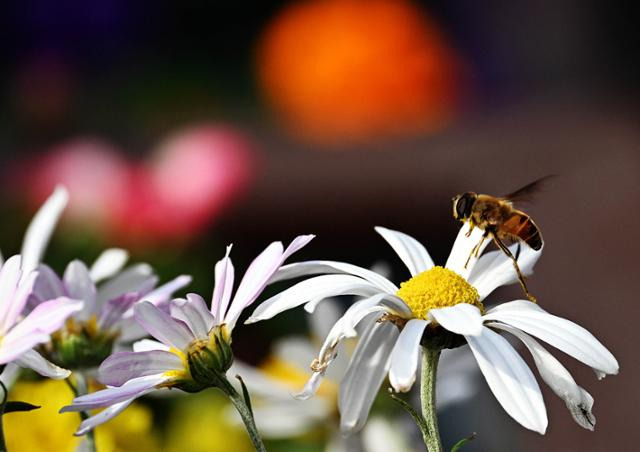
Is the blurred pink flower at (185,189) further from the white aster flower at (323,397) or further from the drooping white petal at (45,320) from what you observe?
the drooping white petal at (45,320)

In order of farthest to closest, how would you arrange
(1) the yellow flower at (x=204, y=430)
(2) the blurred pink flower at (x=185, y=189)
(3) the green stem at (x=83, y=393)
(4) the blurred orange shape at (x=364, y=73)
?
(4) the blurred orange shape at (x=364, y=73), (2) the blurred pink flower at (x=185, y=189), (1) the yellow flower at (x=204, y=430), (3) the green stem at (x=83, y=393)

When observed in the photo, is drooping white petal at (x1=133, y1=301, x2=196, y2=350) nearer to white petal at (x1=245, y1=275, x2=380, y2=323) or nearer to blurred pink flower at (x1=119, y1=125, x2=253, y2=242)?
white petal at (x1=245, y1=275, x2=380, y2=323)

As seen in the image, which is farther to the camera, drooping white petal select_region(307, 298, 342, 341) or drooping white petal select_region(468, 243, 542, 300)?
drooping white petal select_region(307, 298, 342, 341)

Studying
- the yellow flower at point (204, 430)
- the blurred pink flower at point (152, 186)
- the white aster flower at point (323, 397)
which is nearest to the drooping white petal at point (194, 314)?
the white aster flower at point (323, 397)

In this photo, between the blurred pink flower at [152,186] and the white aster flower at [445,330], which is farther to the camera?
the blurred pink flower at [152,186]

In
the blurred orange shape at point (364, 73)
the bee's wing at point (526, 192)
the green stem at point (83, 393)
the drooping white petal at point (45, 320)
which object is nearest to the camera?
the drooping white petal at point (45, 320)

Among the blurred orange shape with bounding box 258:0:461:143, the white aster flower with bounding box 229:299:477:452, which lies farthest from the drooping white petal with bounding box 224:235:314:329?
the blurred orange shape with bounding box 258:0:461:143

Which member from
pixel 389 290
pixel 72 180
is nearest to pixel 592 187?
pixel 72 180

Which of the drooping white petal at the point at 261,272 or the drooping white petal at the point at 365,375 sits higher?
the drooping white petal at the point at 261,272

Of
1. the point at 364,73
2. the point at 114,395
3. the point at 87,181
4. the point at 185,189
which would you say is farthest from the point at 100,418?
the point at 364,73
